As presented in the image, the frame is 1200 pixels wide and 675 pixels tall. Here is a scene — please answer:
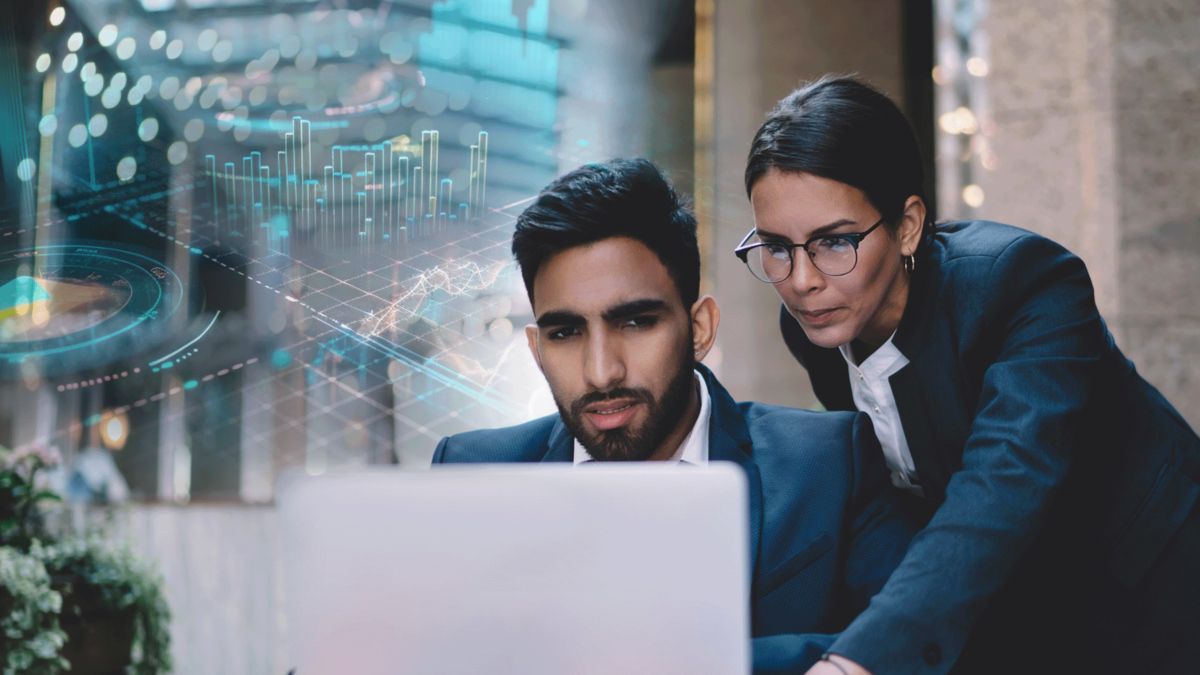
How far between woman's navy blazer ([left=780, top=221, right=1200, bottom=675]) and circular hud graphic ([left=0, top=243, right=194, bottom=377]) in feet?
7.61

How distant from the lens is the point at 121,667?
2.82 meters

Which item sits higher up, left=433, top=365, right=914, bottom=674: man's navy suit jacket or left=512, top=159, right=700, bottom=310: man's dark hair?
left=512, top=159, right=700, bottom=310: man's dark hair

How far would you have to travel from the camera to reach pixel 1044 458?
1236 mm

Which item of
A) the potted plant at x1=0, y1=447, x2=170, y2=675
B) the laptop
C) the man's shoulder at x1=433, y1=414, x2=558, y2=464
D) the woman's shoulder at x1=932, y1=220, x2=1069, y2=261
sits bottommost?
the potted plant at x1=0, y1=447, x2=170, y2=675

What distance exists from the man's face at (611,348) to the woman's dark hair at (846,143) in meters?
0.28

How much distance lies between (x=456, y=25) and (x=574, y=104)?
1.64ft

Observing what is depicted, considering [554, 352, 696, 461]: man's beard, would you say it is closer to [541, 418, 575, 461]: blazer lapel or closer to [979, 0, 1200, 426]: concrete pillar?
[541, 418, 575, 461]: blazer lapel

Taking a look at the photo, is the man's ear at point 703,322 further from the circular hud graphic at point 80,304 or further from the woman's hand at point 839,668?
the circular hud graphic at point 80,304

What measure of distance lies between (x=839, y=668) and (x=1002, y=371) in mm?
552

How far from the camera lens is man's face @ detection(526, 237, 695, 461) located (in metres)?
1.53

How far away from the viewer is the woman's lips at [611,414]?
1523 mm

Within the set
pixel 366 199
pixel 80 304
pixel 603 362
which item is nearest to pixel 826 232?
pixel 603 362

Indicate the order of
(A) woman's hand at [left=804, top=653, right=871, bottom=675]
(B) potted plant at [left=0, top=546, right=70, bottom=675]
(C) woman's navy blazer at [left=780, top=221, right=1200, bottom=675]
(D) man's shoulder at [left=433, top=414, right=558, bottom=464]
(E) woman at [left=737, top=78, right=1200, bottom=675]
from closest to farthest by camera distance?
(A) woman's hand at [left=804, top=653, right=871, bottom=675], (C) woman's navy blazer at [left=780, top=221, right=1200, bottom=675], (E) woman at [left=737, top=78, right=1200, bottom=675], (D) man's shoulder at [left=433, top=414, right=558, bottom=464], (B) potted plant at [left=0, top=546, right=70, bottom=675]

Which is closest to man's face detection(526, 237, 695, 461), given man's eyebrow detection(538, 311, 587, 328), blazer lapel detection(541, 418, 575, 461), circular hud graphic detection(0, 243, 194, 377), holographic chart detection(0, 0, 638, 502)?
man's eyebrow detection(538, 311, 587, 328)
